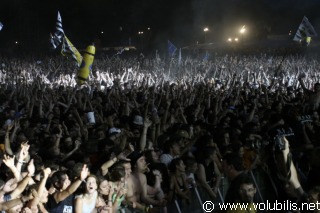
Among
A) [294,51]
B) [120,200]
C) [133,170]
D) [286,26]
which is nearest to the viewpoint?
[120,200]

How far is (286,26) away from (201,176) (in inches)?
2069

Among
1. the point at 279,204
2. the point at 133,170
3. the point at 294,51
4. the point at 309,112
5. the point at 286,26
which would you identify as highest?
the point at 286,26

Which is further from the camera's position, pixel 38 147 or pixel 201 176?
pixel 38 147

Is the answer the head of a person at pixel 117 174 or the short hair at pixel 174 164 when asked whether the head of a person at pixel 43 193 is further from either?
the short hair at pixel 174 164

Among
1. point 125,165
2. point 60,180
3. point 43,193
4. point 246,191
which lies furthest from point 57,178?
point 246,191

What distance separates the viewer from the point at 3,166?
546 cm

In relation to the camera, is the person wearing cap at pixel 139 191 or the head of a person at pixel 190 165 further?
the head of a person at pixel 190 165

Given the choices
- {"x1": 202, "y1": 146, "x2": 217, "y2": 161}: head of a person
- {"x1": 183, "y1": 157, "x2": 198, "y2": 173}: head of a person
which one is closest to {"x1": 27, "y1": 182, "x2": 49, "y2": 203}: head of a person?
{"x1": 183, "y1": 157, "x2": 198, "y2": 173}: head of a person

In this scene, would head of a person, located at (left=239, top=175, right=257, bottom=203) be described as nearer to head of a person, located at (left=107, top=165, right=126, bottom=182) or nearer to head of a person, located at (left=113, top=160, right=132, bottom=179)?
head of a person, located at (left=107, top=165, right=126, bottom=182)

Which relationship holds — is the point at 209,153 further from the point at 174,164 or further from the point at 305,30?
the point at 305,30

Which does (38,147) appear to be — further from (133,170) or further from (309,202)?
(309,202)

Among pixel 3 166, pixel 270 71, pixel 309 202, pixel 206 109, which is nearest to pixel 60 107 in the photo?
pixel 206 109

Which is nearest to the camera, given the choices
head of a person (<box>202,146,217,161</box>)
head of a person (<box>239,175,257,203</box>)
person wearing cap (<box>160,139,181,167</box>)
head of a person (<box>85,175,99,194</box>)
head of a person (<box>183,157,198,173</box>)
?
head of a person (<box>239,175,257,203</box>)

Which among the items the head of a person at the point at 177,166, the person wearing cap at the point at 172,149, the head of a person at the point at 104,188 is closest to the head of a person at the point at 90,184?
the head of a person at the point at 104,188
